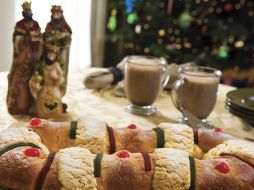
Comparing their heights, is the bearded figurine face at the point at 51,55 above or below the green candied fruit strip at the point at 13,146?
above

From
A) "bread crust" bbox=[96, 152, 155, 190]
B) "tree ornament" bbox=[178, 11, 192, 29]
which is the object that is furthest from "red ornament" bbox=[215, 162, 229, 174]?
"tree ornament" bbox=[178, 11, 192, 29]

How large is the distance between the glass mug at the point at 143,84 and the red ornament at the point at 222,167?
1.83 feet

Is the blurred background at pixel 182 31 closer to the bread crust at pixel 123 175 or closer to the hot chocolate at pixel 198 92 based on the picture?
the hot chocolate at pixel 198 92

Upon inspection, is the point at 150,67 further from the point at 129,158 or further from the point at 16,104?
the point at 129,158

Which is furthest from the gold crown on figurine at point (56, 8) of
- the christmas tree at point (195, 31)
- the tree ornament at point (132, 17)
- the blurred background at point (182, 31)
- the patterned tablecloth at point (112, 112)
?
the tree ornament at point (132, 17)

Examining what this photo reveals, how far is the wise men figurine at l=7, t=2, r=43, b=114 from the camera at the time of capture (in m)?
0.98

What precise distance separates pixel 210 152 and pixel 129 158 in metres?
0.21

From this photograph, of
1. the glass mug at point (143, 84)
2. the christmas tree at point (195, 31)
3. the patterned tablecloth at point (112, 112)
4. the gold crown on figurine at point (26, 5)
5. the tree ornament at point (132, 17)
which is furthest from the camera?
the tree ornament at point (132, 17)

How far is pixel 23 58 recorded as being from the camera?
1.00 m

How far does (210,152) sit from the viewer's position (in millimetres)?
768

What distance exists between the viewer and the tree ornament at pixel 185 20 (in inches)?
118

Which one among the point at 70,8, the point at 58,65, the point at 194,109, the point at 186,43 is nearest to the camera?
the point at 58,65

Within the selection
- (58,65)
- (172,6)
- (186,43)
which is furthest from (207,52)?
(58,65)

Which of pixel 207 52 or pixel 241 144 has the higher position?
pixel 241 144
